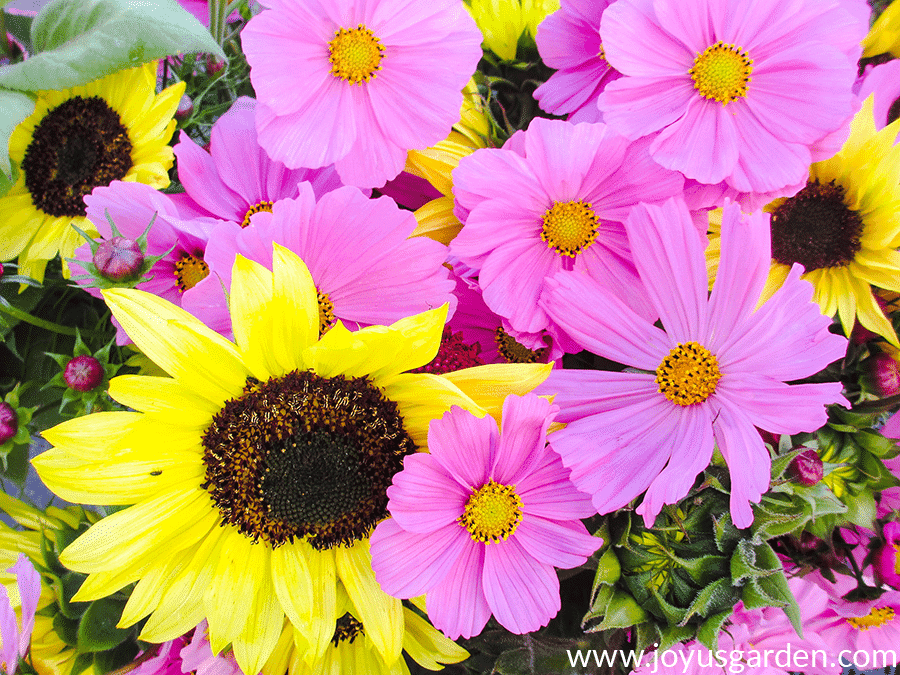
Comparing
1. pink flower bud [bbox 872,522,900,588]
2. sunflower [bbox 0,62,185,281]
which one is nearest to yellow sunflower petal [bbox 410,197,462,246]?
sunflower [bbox 0,62,185,281]

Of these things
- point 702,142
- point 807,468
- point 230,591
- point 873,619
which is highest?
point 702,142

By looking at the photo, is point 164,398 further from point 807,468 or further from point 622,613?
point 807,468

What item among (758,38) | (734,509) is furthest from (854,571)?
(758,38)

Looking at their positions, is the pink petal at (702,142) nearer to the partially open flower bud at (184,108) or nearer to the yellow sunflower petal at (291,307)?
the yellow sunflower petal at (291,307)

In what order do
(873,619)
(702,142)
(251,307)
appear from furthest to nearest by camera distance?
(873,619), (702,142), (251,307)

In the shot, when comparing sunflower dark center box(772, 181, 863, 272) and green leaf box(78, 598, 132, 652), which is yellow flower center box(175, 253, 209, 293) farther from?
sunflower dark center box(772, 181, 863, 272)

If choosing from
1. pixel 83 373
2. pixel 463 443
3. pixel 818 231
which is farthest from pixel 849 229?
pixel 83 373
